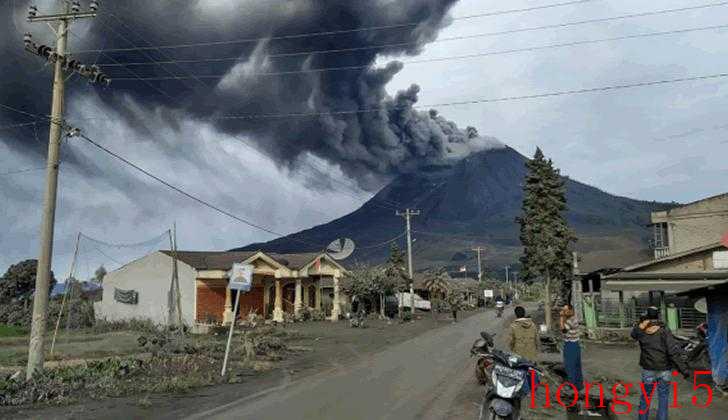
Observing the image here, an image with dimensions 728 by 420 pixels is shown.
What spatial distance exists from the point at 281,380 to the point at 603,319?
19604 mm

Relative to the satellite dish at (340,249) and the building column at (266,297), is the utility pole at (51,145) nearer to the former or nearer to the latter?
the building column at (266,297)

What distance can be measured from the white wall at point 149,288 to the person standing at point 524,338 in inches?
1319

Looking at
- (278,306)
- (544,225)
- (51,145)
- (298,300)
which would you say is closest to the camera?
(51,145)

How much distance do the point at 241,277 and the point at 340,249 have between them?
4062 centimetres

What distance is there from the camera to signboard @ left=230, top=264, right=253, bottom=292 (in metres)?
17.0

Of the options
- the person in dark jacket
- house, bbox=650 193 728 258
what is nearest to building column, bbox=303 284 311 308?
house, bbox=650 193 728 258

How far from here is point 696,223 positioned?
37.3 m

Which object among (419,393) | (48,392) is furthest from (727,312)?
(48,392)

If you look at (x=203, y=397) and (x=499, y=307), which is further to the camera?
(x=499, y=307)

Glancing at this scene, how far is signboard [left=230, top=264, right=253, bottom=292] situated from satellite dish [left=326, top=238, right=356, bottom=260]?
38967mm

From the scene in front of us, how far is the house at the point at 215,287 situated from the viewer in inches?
1644

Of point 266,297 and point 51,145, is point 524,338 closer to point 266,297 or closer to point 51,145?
point 51,145

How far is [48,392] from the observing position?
42.5 feet

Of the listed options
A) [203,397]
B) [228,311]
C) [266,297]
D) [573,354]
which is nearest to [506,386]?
[573,354]
